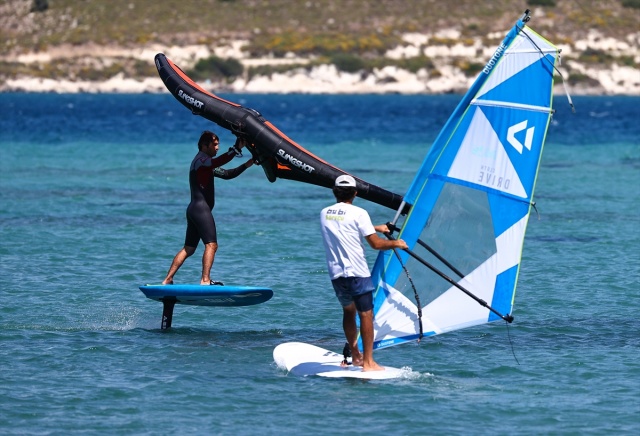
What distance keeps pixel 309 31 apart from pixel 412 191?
149m

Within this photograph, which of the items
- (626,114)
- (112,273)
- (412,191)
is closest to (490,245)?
(412,191)

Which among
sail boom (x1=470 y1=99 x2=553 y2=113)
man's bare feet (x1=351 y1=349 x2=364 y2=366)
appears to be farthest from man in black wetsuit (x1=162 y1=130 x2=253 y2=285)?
sail boom (x1=470 y1=99 x2=553 y2=113)

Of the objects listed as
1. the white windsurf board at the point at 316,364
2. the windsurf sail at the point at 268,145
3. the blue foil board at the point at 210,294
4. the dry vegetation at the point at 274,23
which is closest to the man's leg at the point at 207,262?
the blue foil board at the point at 210,294

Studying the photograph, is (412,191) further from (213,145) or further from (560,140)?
(560,140)

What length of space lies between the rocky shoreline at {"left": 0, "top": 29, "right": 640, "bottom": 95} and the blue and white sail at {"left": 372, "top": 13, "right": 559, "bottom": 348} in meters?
131

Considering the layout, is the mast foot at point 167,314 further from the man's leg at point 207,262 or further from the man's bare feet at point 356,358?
the man's bare feet at point 356,358

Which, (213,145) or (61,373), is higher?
(213,145)

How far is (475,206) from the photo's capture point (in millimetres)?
12977

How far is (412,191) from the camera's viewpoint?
13.0 meters

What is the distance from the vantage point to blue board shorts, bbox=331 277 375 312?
40.2 feet

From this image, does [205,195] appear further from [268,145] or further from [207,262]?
[268,145]

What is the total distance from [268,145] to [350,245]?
2.59 meters

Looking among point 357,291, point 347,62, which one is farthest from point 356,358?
point 347,62

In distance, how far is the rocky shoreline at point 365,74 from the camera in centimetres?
14538
